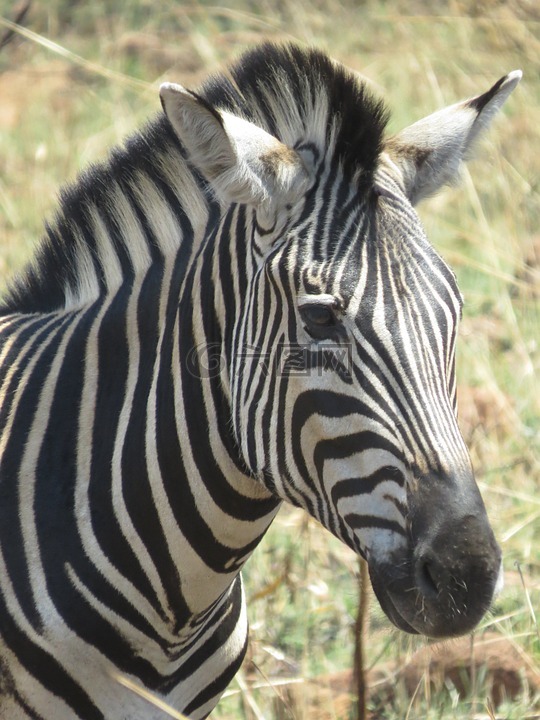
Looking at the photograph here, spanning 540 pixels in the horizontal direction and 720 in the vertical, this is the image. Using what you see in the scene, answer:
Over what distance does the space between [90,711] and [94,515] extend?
57 centimetres

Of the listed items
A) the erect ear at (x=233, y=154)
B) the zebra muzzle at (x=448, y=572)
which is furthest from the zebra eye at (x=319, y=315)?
the zebra muzzle at (x=448, y=572)

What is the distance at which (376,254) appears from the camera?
264 cm

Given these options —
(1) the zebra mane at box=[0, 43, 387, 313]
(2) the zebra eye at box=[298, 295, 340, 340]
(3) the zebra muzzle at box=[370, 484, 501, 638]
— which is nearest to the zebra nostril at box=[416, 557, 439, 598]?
(3) the zebra muzzle at box=[370, 484, 501, 638]

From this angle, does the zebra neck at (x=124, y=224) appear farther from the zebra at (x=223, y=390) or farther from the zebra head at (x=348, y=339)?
the zebra head at (x=348, y=339)

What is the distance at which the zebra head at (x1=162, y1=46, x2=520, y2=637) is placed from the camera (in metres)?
2.43

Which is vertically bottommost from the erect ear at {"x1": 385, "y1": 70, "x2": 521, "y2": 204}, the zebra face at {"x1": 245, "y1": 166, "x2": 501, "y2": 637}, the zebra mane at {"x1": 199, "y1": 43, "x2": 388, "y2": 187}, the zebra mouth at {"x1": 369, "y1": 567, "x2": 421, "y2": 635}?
the zebra mouth at {"x1": 369, "y1": 567, "x2": 421, "y2": 635}

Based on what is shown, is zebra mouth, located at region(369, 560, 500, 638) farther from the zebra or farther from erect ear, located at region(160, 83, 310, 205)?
erect ear, located at region(160, 83, 310, 205)

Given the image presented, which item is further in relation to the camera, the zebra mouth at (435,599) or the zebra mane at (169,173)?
the zebra mane at (169,173)

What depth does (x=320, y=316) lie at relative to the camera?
257 cm

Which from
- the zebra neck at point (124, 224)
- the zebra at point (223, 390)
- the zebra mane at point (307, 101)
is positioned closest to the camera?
the zebra at point (223, 390)

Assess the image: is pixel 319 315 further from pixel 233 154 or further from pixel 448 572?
pixel 448 572

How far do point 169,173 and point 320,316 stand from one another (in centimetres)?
95

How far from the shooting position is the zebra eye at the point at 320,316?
256cm

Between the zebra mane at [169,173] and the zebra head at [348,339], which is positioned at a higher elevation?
the zebra mane at [169,173]
